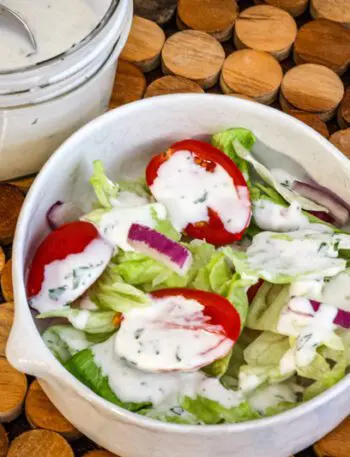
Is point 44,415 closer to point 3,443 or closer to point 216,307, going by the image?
point 3,443

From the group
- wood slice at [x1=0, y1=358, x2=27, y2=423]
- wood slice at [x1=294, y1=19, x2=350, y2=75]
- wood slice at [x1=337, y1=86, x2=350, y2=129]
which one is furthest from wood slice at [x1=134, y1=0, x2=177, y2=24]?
wood slice at [x1=0, y1=358, x2=27, y2=423]

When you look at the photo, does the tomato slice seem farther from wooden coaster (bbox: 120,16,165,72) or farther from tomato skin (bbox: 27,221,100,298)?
wooden coaster (bbox: 120,16,165,72)

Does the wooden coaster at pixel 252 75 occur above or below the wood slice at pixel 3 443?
above

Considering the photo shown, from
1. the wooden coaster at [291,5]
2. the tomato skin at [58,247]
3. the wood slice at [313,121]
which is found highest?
the wooden coaster at [291,5]

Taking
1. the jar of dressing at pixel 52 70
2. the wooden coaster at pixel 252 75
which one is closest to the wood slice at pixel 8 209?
the jar of dressing at pixel 52 70

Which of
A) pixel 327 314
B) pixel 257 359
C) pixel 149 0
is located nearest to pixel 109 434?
pixel 257 359

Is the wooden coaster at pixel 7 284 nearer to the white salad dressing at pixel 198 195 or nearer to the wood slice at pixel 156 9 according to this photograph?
the white salad dressing at pixel 198 195
